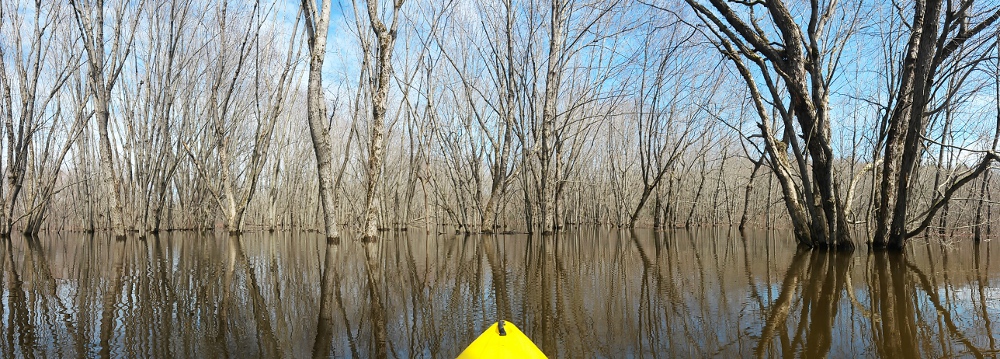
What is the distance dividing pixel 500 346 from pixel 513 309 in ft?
6.05

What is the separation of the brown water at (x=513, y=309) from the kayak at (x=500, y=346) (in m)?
0.92

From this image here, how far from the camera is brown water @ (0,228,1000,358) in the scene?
2178 mm

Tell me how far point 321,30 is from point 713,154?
18.2m

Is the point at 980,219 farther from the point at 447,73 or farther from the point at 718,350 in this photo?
the point at 447,73

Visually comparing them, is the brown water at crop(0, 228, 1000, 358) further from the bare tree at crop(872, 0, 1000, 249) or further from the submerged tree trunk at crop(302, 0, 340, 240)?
the submerged tree trunk at crop(302, 0, 340, 240)

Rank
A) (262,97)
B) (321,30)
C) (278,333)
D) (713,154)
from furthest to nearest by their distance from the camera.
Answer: (713,154), (262,97), (321,30), (278,333)

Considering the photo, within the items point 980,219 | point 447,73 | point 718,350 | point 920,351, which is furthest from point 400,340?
point 447,73

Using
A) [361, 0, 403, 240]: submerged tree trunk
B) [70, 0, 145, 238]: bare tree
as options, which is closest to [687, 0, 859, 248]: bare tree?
[361, 0, 403, 240]: submerged tree trunk

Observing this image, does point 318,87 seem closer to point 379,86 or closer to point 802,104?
point 379,86

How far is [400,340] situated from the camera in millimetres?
2270

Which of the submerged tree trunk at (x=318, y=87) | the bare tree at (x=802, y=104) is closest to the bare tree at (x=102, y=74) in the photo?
the submerged tree trunk at (x=318, y=87)

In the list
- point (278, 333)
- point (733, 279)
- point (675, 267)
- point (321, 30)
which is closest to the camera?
point (278, 333)

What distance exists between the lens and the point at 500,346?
46.1 inches

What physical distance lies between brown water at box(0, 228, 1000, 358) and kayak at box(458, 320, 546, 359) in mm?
920
